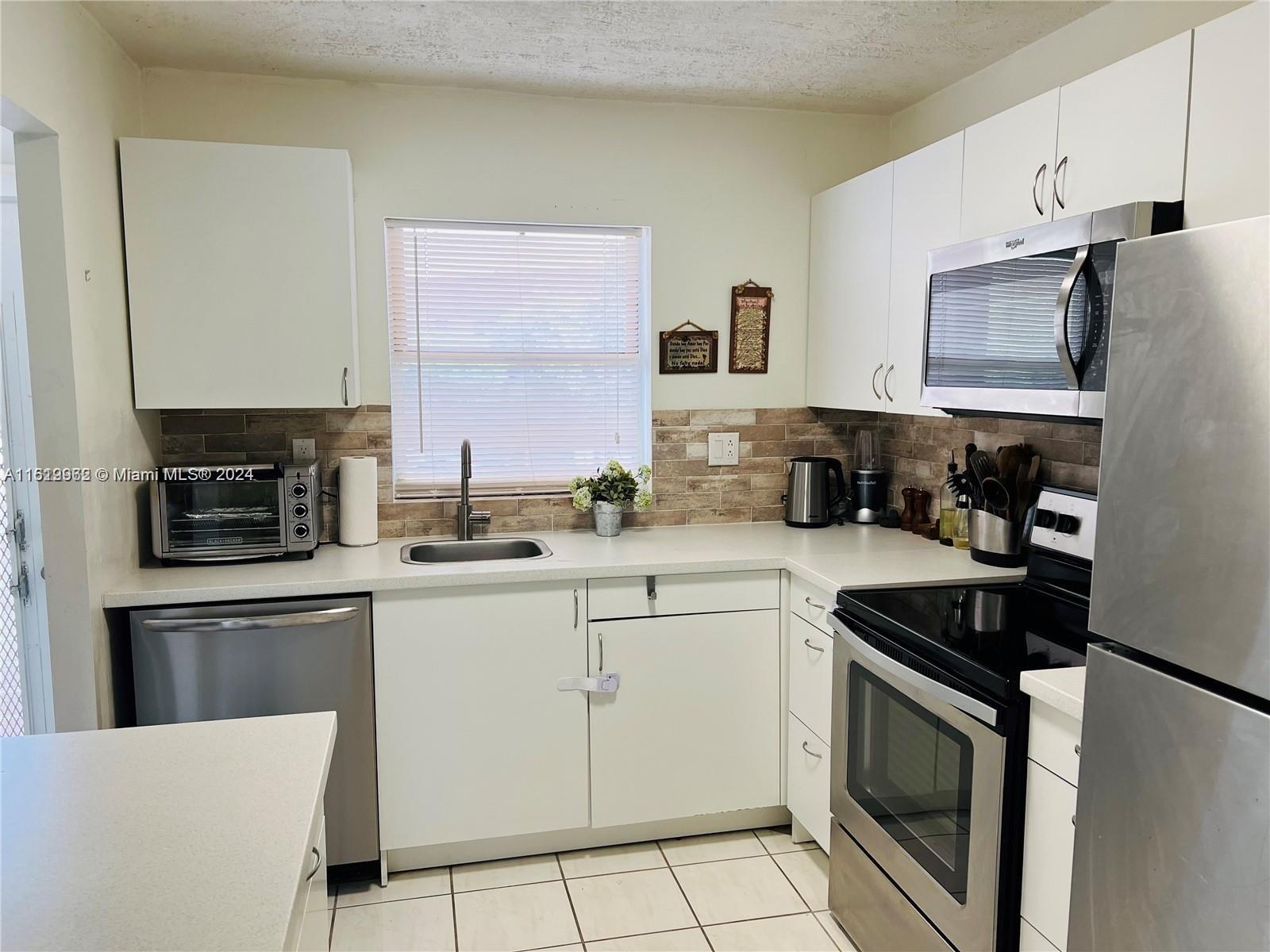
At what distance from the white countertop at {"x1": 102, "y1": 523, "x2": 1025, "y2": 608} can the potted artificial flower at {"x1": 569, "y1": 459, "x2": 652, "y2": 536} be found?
0.20ft

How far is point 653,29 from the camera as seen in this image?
7.98 feet

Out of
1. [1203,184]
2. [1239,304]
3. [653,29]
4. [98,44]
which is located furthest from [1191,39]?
[98,44]

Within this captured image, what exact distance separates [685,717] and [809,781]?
0.42 m

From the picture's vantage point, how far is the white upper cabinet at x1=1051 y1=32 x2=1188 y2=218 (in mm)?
1699

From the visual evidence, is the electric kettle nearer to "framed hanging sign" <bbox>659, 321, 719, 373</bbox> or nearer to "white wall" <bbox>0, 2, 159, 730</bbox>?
"framed hanging sign" <bbox>659, 321, 719, 373</bbox>

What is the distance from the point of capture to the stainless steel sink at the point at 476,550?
2.92 m

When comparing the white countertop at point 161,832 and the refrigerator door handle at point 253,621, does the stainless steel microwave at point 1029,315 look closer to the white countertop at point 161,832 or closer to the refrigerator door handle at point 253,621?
the white countertop at point 161,832

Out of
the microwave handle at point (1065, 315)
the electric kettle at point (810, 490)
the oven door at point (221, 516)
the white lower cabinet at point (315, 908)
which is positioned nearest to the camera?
the white lower cabinet at point (315, 908)

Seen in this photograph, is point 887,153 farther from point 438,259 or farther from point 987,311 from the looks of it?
point 438,259

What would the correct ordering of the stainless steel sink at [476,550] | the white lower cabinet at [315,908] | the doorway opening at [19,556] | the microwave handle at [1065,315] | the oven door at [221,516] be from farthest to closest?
the stainless steel sink at [476,550] < the oven door at [221,516] < the doorway opening at [19,556] < the microwave handle at [1065,315] < the white lower cabinet at [315,908]

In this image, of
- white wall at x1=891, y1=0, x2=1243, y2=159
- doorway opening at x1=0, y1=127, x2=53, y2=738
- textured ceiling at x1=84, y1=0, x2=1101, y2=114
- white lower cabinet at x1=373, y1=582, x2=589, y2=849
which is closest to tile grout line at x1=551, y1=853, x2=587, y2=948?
white lower cabinet at x1=373, y1=582, x2=589, y2=849

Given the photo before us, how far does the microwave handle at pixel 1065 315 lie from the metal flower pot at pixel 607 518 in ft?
5.25

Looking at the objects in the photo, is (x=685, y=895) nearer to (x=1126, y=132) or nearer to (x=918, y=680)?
(x=918, y=680)

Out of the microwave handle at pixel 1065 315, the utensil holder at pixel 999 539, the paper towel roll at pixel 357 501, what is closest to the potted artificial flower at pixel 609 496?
the paper towel roll at pixel 357 501
